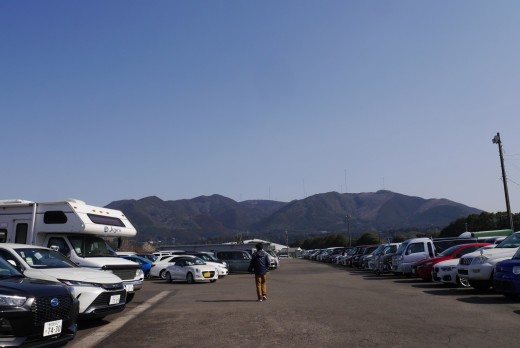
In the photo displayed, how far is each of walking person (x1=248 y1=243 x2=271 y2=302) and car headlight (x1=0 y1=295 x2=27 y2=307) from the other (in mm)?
8432

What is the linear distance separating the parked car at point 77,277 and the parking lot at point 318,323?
1.61 feet

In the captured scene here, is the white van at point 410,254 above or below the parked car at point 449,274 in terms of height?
above

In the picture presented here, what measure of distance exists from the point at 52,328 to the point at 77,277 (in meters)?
2.53

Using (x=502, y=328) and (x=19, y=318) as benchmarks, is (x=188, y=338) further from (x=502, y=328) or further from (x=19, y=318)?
(x=502, y=328)

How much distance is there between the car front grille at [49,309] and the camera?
21.8ft

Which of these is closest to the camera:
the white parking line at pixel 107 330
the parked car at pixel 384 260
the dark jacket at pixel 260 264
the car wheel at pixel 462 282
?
the white parking line at pixel 107 330

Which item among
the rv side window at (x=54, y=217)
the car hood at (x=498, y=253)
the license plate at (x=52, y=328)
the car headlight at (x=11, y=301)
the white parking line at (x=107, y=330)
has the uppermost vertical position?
the rv side window at (x=54, y=217)

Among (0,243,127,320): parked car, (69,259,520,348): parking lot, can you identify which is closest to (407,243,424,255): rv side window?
(69,259,520,348): parking lot

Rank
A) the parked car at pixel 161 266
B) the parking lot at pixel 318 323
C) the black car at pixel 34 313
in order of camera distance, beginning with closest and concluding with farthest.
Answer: the black car at pixel 34 313
the parking lot at pixel 318 323
the parked car at pixel 161 266

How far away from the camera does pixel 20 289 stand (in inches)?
265

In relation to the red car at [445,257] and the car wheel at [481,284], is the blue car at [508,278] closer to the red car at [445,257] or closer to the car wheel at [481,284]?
the car wheel at [481,284]

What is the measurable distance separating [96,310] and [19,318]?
289 centimetres

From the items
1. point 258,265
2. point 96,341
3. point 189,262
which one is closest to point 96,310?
point 96,341

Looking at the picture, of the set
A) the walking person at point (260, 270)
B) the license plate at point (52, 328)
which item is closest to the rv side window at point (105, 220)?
the walking person at point (260, 270)
